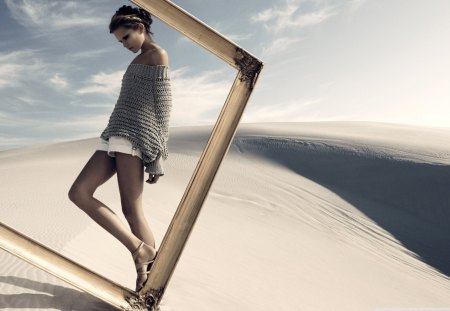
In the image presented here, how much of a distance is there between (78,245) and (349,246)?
6.03m

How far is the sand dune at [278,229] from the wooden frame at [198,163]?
18.4 inches

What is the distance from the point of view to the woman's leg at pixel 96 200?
226 cm

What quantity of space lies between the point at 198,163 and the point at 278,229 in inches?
232

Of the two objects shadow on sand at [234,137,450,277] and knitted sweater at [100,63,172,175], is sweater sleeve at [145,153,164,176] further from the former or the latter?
shadow on sand at [234,137,450,277]

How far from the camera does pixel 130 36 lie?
7.16 ft

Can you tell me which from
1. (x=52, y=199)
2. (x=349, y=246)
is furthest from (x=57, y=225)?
(x=349, y=246)

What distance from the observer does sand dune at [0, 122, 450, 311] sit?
11.3 ft

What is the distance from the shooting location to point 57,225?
4.03 m

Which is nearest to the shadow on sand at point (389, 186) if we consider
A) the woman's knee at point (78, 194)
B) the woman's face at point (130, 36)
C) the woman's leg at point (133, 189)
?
the woman's leg at point (133, 189)

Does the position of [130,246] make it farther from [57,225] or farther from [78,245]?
[57,225]

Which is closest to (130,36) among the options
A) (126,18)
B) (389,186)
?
(126,18)

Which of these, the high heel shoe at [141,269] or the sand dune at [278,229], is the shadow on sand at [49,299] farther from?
the high heel shoe at [141,269]

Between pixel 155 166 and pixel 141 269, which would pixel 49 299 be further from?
pixel 155 166

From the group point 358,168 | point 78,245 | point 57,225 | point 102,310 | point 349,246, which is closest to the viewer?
point 102,310
